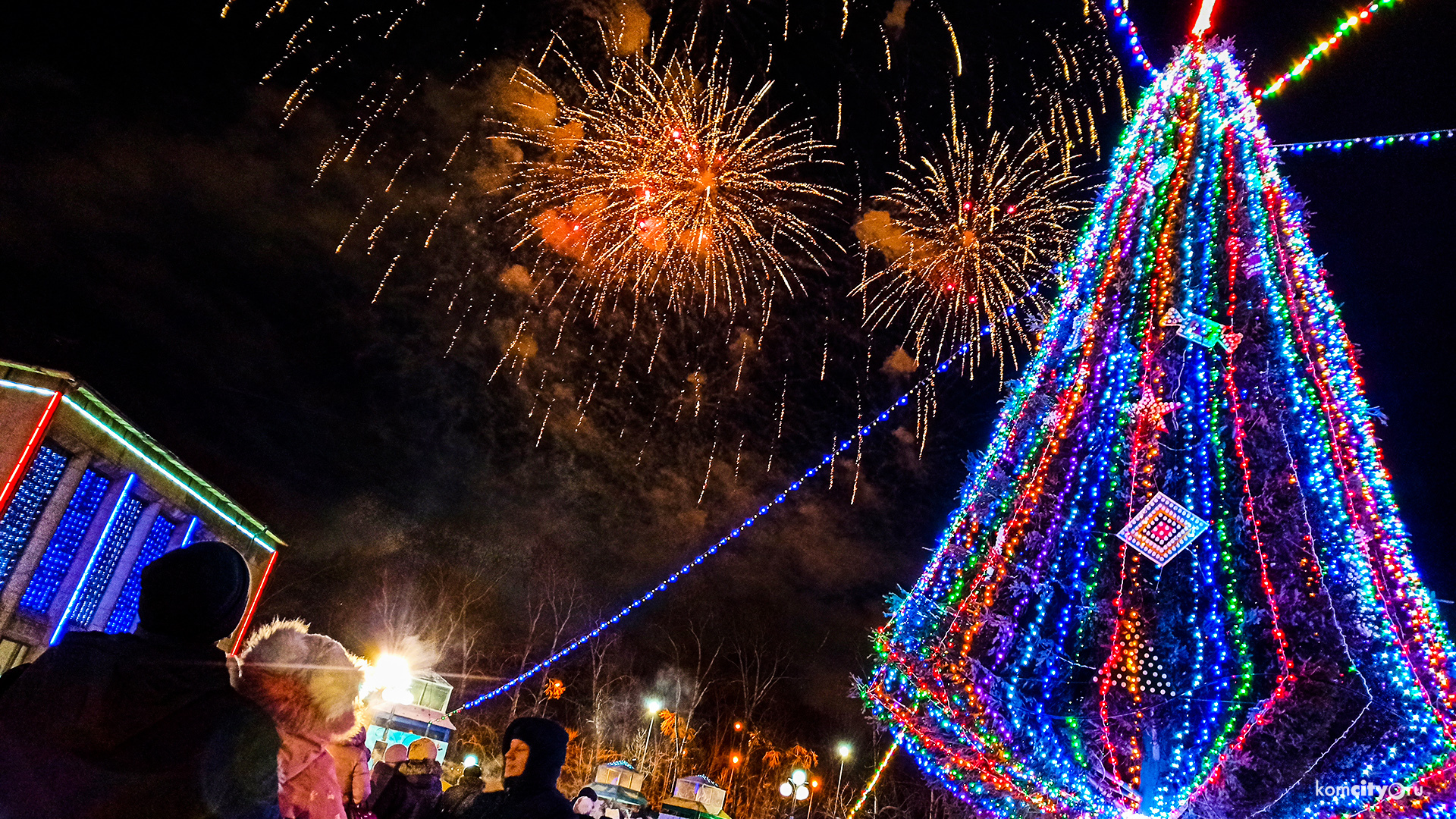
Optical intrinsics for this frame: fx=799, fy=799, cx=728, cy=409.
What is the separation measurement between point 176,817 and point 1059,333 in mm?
8613

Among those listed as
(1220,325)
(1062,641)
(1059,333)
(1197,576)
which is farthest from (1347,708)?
A: (1059,333)

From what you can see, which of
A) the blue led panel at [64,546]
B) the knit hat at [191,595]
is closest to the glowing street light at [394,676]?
the blue led panel at [64,546]

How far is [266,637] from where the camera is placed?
340cm

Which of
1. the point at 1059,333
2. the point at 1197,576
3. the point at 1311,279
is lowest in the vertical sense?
the point at 1197,576

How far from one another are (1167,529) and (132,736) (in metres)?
8.18

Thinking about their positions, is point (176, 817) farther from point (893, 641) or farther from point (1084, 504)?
point (1084, 504)

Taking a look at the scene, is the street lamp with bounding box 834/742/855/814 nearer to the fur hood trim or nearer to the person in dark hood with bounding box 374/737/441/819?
the person in dark hood with bounding box 374/737/441/819

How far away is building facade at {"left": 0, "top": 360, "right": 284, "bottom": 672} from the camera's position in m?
11.7

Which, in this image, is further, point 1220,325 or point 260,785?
point 1220,325

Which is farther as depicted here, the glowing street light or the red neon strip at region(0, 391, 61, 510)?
the glowing street light

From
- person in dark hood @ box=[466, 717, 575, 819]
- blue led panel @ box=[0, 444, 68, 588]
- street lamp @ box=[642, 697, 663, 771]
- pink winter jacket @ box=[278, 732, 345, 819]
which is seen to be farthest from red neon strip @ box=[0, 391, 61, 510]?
street lamp @ box=[642, 697, 663, 771]

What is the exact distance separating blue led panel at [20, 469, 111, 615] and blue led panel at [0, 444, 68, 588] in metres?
0.51

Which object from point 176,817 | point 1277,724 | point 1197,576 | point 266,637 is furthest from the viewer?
point 1197,576

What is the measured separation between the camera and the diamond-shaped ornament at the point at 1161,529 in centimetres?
768
